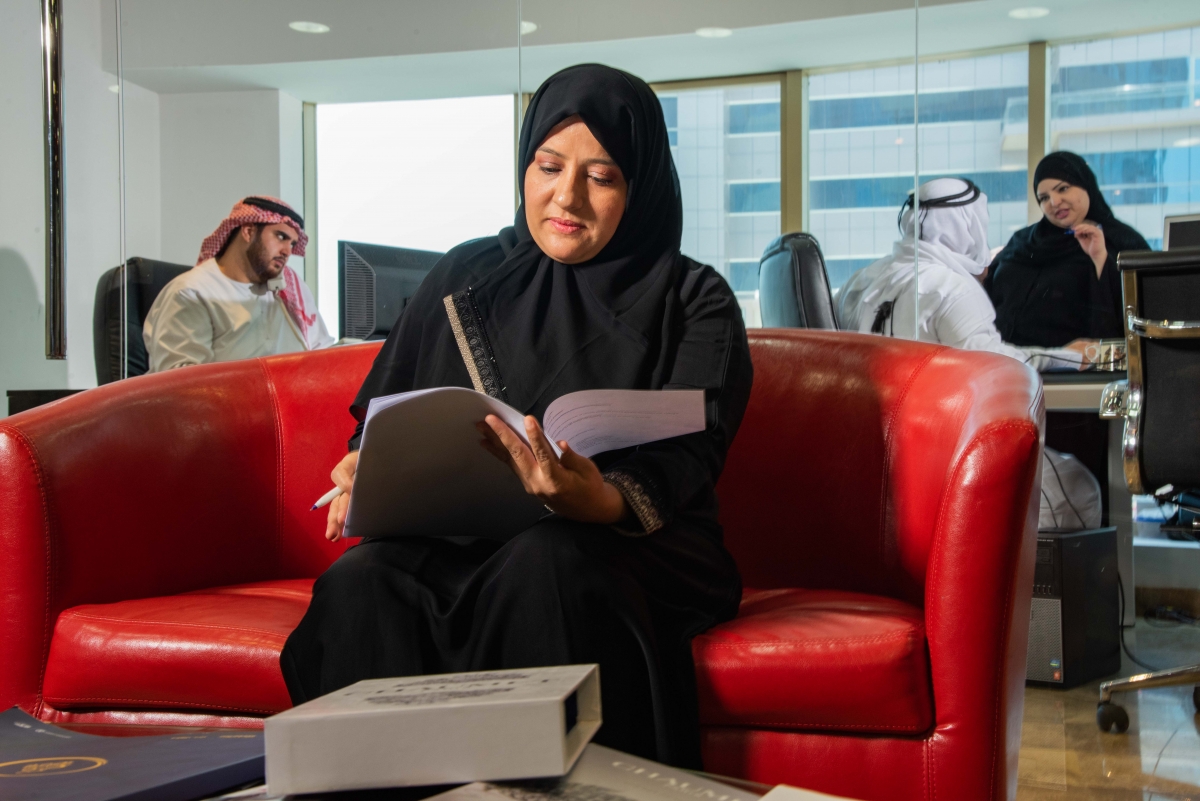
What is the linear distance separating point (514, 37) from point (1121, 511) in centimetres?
262

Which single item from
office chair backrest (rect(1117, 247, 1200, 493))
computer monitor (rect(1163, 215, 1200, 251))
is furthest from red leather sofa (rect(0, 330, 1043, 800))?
computer monitor (rect(1163, 215, 1200, 251))

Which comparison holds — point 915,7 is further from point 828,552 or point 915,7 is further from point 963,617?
point 963,617

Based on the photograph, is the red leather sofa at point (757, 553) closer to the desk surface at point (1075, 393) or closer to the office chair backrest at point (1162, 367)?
the office chair backrest at point (1162, 367)

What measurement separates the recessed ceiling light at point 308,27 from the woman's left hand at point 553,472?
320cm

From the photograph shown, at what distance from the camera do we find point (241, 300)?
3.38 meters

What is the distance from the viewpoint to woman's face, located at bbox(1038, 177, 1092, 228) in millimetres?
3283

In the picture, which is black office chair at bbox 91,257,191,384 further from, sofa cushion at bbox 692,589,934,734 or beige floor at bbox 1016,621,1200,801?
beige floor at bbox 1016,621,1200,801

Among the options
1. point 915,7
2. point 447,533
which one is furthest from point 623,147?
point 915,7

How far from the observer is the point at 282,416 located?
1.70m

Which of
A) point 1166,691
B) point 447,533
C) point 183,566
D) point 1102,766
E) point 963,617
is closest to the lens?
point 963,617

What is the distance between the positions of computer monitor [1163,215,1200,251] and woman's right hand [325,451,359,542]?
2.45m

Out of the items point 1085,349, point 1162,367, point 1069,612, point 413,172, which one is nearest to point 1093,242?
point 1085,349

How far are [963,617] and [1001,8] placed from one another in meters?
2.95

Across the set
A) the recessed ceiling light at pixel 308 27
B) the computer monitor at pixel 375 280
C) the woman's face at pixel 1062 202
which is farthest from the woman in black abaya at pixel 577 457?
the recessed ceiling light at pixel 308 27
